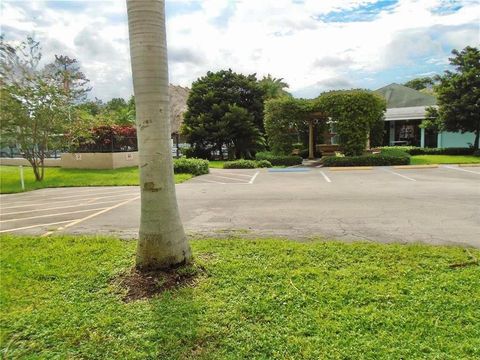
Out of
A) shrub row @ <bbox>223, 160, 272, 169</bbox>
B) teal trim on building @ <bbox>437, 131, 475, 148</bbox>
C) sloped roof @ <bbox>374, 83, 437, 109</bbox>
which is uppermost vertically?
sloped roof @ <bbox>374, 83, 437, 109</bbox>

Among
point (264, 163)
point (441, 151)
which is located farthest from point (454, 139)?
point (264, 163)

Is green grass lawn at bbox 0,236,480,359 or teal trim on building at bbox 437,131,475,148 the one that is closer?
green grass lawn at bbox 0,236,480,359

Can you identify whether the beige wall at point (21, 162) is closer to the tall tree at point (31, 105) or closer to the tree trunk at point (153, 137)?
the tall tree at point (31, 105)

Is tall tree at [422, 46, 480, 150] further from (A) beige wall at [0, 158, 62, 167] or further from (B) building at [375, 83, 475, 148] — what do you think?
(A) beige wall at [0, 158, 62, 167]

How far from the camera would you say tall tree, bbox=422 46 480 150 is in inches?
813

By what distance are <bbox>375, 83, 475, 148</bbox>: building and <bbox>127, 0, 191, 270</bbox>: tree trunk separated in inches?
1062

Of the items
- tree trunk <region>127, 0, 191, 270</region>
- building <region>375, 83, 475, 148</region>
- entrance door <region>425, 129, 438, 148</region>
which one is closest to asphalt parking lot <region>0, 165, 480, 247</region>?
tree trunk <region>127, 0, 191, 270</region>

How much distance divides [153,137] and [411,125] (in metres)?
29.7

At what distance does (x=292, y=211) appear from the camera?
729cm

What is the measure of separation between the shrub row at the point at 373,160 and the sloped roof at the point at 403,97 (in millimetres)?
15988

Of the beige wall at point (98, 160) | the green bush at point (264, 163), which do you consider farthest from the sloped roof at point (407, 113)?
the beige wall at point (98, 160)

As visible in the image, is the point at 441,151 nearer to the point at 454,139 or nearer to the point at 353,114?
the point at 454,139

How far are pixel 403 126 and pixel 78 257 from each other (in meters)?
29.9

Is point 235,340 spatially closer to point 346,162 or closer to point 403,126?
point 346,162
